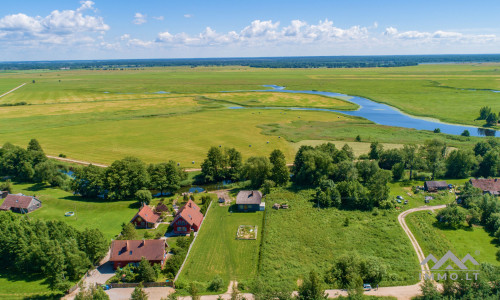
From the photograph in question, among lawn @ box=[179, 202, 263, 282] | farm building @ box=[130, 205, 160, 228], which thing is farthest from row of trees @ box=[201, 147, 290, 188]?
farm building @ box=[130, 205, 160, 228]

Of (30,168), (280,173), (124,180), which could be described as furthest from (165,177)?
(30,168)

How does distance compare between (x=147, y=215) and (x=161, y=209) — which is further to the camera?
(x=161, y=209)

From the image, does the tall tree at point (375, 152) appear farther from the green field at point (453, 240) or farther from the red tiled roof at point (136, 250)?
the red tiled roof at point (136, 250)

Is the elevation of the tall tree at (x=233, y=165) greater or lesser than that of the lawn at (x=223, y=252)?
greater

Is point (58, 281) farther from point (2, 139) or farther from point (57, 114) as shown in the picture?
point (57, 114)

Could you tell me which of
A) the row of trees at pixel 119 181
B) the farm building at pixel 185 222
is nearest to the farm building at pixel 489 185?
the farm building at pixel 185 222

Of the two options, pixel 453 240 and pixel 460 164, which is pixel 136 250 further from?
pixel 460 164
